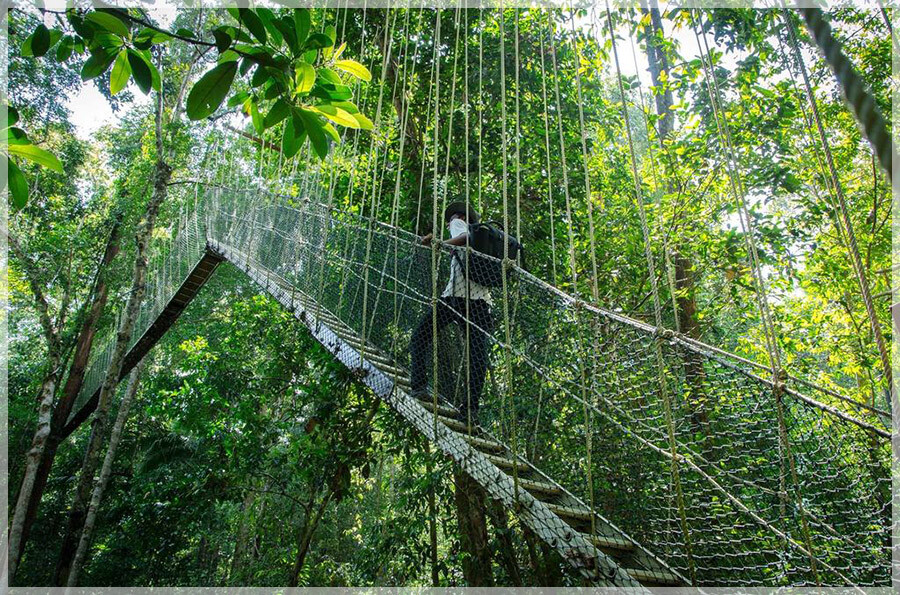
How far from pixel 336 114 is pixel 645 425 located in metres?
1.25

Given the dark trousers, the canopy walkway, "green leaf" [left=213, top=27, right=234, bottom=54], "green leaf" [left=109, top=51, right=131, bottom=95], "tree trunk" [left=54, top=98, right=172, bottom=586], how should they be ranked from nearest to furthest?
"green leaf" [left=213, top=27, right=234, bottom=54] → "green leaf" [left=109, top=51, right=131, bottom=95] → the canopy walkway → the dark trousers → "tree trunk" [left=54, top=98, right=172, bottom=586]

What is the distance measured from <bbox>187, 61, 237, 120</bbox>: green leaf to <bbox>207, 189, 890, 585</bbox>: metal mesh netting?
1.01 metres

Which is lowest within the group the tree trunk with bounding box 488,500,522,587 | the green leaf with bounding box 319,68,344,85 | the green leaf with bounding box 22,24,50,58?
the tree trunk with bounding box 488,500,522,587

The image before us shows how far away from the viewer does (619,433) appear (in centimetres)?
179

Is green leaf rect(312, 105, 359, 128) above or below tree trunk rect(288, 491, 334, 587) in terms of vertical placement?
above

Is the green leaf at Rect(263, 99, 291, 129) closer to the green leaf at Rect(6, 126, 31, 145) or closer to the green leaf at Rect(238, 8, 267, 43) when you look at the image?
the green leaf at Rect(238, 8, 267, 43)

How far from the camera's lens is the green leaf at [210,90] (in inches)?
29.1

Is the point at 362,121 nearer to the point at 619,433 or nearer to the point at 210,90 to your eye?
the point at 210,90

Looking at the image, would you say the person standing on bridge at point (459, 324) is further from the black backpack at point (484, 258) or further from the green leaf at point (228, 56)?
the green leaf at point (228, 56)

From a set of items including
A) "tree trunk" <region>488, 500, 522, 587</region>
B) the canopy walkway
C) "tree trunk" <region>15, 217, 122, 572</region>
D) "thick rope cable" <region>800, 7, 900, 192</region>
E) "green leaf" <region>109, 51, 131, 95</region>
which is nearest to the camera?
"thick rope cable" <region>800, 7, 900, 192</region>

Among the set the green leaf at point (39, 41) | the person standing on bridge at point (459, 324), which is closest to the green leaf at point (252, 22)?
the green leaf at point (39, 41)

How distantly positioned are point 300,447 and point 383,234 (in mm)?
1335

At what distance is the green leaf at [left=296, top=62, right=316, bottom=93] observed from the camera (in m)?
0.74

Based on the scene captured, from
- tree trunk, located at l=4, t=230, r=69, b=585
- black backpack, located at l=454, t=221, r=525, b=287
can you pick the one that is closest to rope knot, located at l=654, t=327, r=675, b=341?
black backpack, located at l=454, t=221, r=525, b=287
